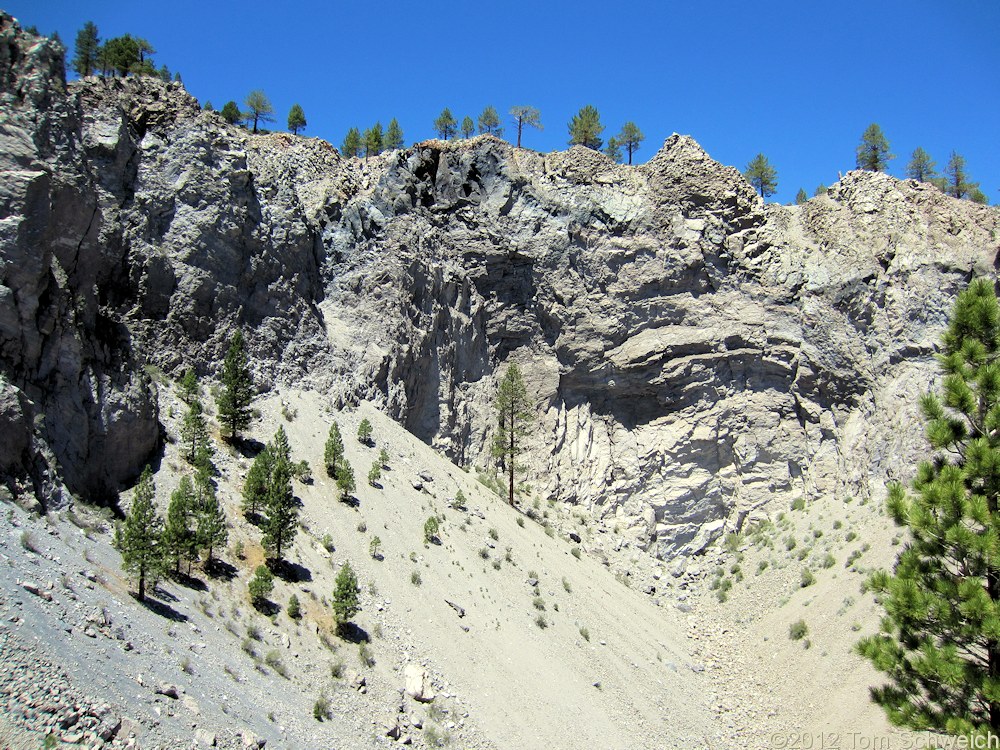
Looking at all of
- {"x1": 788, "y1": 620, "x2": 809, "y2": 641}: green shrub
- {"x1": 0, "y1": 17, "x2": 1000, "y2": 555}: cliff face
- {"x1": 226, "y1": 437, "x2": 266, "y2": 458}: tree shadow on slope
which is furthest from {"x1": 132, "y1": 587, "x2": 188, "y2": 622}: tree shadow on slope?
{"x1": 788, "y1": 620, "x2": 809, "y2": 641}: green shrub

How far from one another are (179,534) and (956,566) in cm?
1738

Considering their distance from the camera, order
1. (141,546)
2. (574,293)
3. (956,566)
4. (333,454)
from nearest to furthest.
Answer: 1. (956,566)
2. (141,546)
3. (333,454)
4. (574,293)

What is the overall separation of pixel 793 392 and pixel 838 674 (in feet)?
55.6

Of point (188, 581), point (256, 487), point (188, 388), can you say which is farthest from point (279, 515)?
point (188, 388)

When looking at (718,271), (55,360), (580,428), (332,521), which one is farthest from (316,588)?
(718,271)

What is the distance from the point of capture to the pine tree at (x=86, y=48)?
46688 mm

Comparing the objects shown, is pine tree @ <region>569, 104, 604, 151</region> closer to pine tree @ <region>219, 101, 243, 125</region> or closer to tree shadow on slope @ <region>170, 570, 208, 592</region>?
pine tree @ <region>219, 101, 243, 125</region>

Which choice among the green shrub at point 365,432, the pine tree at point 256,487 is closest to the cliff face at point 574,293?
the green shrub at point 365,432

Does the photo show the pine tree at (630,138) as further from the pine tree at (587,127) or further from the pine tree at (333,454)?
the pine tree at (333,454)

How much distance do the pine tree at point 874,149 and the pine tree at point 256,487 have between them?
4488cm

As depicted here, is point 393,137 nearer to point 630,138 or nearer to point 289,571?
point 630,138

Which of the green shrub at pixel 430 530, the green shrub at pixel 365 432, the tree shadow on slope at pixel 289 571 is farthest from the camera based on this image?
the green shrub at pixel 365 432

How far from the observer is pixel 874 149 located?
164 ft

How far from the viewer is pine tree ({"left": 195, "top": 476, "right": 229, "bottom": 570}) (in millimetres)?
20016
